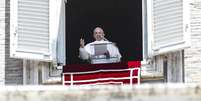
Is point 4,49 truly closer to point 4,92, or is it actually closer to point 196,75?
point 196,75

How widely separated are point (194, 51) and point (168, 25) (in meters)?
0.39

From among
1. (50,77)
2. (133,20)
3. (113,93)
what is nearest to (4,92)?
(113,93)

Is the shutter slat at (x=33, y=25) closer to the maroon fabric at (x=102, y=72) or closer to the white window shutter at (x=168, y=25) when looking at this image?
the maroon fabric at (x=102, y=72)

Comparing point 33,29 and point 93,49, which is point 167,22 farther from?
point 33,29

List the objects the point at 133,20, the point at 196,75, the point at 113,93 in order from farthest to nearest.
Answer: the point at 133,20
the point at 196,75
the point at 113,93

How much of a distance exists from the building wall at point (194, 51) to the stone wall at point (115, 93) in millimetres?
3293

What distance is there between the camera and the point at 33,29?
1498 cm

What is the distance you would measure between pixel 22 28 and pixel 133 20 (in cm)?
224

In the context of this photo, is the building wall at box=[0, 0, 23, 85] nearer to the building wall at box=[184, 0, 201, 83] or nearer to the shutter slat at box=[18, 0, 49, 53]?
the shutter slat at box=[18, 0, 49, 53]

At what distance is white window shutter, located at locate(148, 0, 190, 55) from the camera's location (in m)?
14.6

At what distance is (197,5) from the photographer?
14.9 meters

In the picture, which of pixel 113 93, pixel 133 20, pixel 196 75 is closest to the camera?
pixel 113 93

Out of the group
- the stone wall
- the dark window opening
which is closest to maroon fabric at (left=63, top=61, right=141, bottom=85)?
the dark window opening

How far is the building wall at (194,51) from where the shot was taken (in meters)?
14.6
